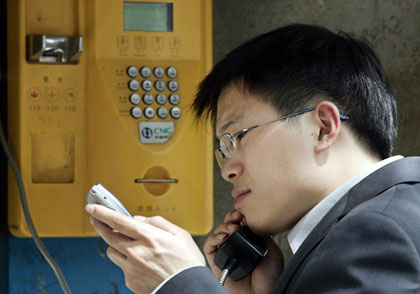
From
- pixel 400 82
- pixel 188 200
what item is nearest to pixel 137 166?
pixel 188 200

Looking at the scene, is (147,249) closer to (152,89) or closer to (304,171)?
(304,171)

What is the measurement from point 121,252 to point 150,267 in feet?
0.24

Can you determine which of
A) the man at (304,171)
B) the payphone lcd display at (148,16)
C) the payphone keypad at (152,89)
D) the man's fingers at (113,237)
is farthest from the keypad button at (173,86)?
the man's fingers at (113,237)

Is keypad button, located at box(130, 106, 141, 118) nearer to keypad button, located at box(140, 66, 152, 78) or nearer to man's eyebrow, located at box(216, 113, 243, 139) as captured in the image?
keypad button, located at box(140, 66, 152, 78)

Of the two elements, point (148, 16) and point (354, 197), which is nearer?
point (354, 197)

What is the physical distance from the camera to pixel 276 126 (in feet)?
3.23

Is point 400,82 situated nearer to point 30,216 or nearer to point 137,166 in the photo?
point 137,166

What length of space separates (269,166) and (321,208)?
97 millimetres

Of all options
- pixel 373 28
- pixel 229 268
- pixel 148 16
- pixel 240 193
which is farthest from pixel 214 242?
pixel 373 28

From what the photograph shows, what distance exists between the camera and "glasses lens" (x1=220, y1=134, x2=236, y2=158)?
1.03m

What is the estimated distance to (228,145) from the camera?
1.04m

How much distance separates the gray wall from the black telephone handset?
0.41 metres

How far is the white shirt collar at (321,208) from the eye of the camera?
958mm

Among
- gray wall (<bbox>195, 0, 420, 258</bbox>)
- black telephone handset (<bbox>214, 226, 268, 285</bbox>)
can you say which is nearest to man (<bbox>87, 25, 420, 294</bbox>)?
black telephone handset (<bbox>214, 226, 268, 285</bbox>)
